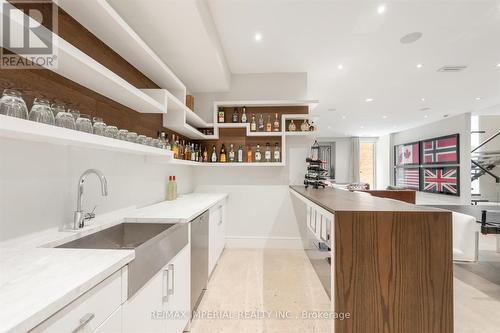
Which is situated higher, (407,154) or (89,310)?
(407,154)

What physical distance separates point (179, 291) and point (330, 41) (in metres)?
3.10

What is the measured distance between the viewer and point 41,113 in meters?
0.99

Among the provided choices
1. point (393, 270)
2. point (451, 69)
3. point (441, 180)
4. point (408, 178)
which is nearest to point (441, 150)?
point (441, 180)

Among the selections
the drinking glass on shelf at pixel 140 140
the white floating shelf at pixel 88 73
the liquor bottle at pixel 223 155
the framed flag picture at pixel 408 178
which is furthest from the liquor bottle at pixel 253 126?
the framed flag picture at pixel 408 178

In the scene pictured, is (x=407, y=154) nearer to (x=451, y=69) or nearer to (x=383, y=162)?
(x=383, y=162)

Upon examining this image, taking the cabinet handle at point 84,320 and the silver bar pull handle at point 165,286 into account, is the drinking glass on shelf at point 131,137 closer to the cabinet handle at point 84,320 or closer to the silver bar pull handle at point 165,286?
the silver bar pull handle at point 165,286

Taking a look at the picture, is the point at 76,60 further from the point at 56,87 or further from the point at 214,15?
the point at 214,15

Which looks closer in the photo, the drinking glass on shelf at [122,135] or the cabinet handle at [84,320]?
the cabinet handle at [84,320]

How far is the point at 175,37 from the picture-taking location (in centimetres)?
223

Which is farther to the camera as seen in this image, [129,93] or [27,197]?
[129,93]

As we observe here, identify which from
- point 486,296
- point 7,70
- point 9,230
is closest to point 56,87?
point 7,70

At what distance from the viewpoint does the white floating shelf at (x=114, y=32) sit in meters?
1.29

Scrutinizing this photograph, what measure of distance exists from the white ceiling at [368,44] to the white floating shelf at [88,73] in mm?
1310

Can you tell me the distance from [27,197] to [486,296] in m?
3.76
